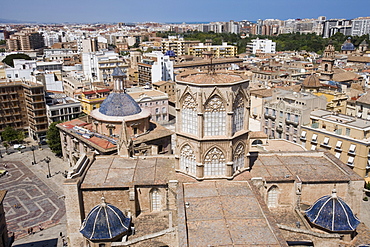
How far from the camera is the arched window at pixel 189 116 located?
26844 mm

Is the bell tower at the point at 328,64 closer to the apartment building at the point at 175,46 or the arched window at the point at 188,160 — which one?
the arched window at the point at 188,160

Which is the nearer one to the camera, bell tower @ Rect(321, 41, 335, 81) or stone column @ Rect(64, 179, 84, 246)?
stone column @ Rect(64, 179, 84, 246)

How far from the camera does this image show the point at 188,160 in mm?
28156

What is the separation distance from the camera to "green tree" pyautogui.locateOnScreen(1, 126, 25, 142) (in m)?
73.5

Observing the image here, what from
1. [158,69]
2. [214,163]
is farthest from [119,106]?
[158,69]

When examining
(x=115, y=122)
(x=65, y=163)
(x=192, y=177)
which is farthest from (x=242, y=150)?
(x=65, y=163)

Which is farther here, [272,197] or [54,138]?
[54,138]

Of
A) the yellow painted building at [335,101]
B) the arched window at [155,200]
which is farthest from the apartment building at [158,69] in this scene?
the arched window at [155,200]

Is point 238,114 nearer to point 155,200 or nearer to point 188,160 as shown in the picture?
point 188,160

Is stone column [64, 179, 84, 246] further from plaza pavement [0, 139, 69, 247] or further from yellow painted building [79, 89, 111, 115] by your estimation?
yellow painted building [79, 89, 111, 115]

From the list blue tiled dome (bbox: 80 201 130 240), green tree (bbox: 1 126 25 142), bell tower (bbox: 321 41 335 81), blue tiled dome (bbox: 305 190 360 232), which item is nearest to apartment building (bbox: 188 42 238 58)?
bell tower (bbox: 321 41 335 81)

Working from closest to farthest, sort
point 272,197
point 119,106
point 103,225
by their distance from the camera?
point 103,225 < point 272,197 < point 119,106

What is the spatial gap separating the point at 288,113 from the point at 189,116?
35488 millimetres

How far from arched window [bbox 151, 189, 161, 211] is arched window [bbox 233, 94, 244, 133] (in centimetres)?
862
